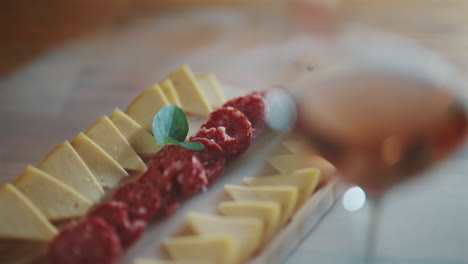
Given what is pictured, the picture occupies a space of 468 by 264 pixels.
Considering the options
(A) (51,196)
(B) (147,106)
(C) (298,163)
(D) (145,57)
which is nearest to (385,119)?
(C) (298,163)

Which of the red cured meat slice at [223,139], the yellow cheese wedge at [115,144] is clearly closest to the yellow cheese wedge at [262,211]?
the red cured meat slice at [223,139]

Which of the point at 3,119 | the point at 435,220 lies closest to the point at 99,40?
the point at 3,119

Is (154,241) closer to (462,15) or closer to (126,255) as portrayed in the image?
(126,255)

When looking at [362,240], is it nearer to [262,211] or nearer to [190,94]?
[262,211]

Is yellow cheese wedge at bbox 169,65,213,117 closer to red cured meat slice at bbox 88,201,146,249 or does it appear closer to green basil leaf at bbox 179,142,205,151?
green basil leaf at bbox 179,142,205,151

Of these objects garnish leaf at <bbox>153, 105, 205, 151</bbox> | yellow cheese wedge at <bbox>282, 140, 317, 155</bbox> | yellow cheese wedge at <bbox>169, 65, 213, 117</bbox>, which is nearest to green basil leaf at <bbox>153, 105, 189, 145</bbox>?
garnish leaf at <bbox>153, 105, 205, 151</bbox>
